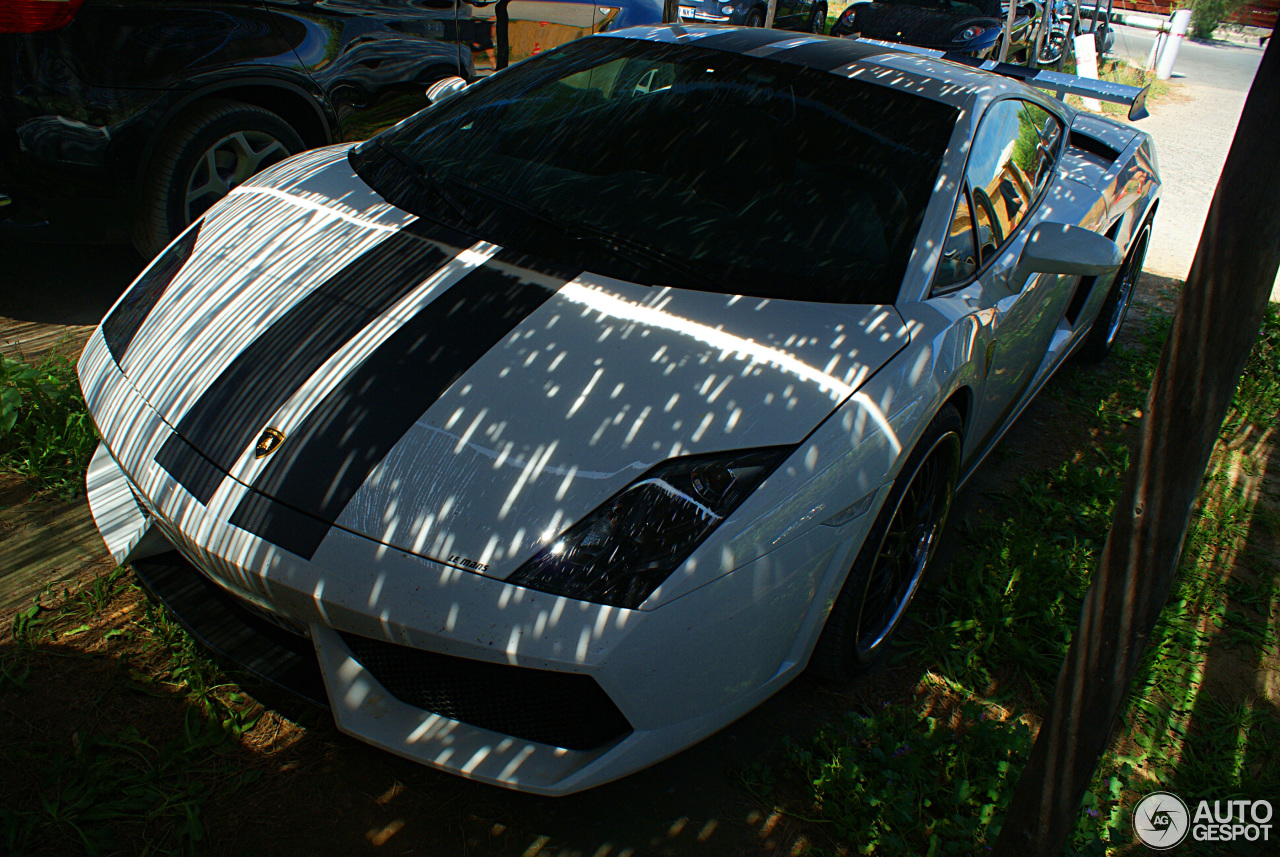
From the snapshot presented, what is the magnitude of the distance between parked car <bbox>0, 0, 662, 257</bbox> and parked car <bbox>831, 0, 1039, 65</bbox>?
7078 millimetres

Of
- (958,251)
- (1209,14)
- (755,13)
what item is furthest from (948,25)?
(1209,14)

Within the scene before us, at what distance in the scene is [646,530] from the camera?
5.00ft

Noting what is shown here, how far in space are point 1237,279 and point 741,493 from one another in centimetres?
82

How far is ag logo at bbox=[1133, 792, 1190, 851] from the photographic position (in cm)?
192

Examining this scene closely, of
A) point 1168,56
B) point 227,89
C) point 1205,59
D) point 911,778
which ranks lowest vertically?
point 911,778

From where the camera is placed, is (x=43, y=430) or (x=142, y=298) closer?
(x=142, y=298)

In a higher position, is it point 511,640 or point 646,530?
point 646,530

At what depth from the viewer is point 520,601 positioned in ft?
4.75

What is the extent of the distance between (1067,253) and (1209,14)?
3549 cm

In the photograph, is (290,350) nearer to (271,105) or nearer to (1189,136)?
(271,105)

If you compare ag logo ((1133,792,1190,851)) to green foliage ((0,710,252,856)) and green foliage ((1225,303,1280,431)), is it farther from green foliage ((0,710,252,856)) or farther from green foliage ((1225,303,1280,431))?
green foliage ((1225,303,1280,431))

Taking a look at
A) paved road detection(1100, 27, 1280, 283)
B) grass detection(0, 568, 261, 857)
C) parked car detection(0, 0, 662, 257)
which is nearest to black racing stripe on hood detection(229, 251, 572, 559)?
grass detection(0, 568, 261, 857)

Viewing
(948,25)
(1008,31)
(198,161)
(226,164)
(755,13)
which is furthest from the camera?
(755,13)

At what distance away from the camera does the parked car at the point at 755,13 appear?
1091 cm
